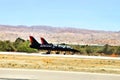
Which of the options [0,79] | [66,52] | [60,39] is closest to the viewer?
[0,79]

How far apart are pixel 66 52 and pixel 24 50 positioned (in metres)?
7.85

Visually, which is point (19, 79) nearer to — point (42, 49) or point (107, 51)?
point (42, 49)

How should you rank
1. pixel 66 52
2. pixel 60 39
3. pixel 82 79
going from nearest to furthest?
pixel 82 79, pixel 66 52, pixel 60 39

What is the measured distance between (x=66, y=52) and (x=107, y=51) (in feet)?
35.8

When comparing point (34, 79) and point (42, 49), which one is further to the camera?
point (42, 49)

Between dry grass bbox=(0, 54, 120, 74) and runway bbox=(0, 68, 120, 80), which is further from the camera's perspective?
dry grass bbox=(0, 54, 120, 74)

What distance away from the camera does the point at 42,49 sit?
7112cm

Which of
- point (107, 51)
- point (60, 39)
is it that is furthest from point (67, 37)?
point (107, 51)

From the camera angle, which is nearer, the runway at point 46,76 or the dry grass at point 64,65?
the runway at point 46,76

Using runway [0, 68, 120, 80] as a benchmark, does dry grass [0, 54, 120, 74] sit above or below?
below

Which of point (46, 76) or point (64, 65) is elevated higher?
point (46, 76)

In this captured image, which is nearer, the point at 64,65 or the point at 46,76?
the point at 46,76

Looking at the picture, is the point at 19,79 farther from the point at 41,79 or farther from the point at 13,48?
the point at 13,48

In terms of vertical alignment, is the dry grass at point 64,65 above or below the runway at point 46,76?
below
